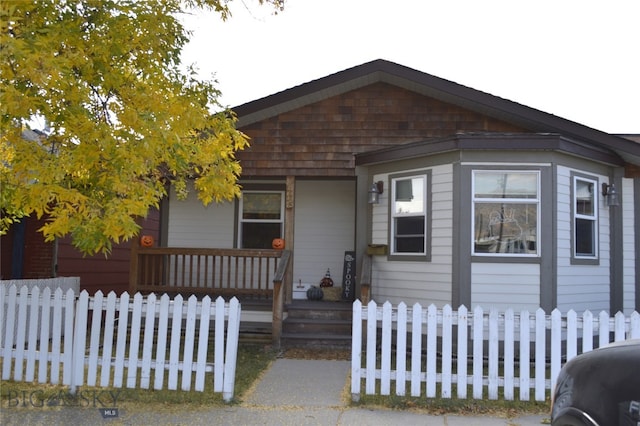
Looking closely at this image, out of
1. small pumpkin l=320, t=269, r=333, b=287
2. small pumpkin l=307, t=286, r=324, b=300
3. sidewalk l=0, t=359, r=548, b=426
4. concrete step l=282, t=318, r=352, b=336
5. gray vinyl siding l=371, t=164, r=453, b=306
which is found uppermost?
gray vinyl siding l=371, t=164, r=453, b=306

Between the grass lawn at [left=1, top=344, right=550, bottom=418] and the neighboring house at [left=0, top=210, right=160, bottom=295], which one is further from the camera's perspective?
the neighboring house at [left=0, top=210, right=160, bottom=295]

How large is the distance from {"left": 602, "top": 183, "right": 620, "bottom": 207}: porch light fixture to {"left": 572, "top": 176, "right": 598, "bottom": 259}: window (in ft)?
0.97

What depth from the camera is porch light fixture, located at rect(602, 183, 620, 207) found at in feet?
30.6

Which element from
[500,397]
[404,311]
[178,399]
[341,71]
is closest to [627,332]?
[500,397]

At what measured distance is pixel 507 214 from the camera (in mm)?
8383

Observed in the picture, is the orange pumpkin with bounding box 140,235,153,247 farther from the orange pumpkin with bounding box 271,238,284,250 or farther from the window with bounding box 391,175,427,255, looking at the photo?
the window with bounding box 391,175,427,255

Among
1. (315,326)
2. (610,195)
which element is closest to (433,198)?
(315,326)

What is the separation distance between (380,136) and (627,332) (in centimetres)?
561

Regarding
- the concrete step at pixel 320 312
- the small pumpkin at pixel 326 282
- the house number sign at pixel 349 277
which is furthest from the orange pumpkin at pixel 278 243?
the concrete step at pixel 320 312

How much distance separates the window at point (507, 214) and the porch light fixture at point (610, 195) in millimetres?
1848

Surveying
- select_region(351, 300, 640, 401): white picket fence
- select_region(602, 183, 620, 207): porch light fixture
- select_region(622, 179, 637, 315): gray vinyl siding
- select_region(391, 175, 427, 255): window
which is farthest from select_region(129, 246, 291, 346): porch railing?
select_region(622, 179, 637, 315): gray vinyl siding

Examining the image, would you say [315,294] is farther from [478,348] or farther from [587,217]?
[478,348]

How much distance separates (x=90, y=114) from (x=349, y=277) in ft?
22.2

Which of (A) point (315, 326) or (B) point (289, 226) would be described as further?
(B) point (289, 226)
